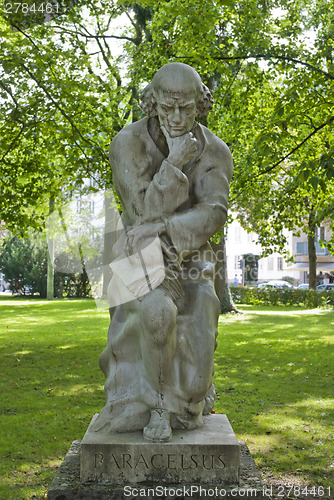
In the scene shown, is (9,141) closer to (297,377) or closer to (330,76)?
(330,76)

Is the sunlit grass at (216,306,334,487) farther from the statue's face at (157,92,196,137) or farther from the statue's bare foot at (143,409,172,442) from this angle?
the statue's face at (157,92,196,137)

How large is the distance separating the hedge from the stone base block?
24.5 m

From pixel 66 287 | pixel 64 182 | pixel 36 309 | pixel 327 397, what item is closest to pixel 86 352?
pixel 64 182

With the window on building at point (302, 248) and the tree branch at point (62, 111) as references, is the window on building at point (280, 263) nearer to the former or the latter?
the window on building at point (302, 248)

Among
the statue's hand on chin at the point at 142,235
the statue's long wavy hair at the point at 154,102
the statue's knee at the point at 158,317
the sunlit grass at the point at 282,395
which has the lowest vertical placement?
the sunlit grass at the point at 282,395

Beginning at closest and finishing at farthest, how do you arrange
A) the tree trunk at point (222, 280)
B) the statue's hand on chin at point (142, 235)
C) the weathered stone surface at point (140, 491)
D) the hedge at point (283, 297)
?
1. the weathered stone surface at point (140, 491)
2. the statue's hand on chin at point (142, 235)
3. the tree trunk at point (222, 280)
4. the hedge at point (283, 297)

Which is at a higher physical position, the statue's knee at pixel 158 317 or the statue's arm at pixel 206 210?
the statue's arm at pixel 206 210

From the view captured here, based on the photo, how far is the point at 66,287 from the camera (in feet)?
112

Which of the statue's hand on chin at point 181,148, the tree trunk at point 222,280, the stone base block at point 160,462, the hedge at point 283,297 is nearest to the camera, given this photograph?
the stone base block at point 160,462

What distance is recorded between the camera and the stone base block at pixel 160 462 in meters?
3.16

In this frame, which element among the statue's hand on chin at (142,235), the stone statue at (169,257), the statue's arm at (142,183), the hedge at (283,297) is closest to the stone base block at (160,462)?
the stone statue at (169,257)

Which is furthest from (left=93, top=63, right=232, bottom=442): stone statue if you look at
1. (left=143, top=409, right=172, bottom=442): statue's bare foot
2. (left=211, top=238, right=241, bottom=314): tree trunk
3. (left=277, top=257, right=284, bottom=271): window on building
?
(left=277, top=257, right=284, bottom=271): window on building

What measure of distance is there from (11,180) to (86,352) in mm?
3953

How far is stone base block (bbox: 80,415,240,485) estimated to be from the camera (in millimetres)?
3160
